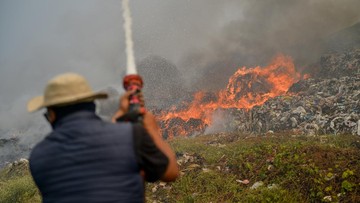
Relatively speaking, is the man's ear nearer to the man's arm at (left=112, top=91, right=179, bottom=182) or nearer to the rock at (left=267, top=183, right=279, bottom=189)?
the man's arm at (left=112, top=91, right=179, bottom=182)

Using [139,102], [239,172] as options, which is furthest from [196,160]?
[139,102]

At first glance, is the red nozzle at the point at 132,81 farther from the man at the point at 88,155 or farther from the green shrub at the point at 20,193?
the green shrub at the point at 20,193

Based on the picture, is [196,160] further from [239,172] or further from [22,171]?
[22,171]

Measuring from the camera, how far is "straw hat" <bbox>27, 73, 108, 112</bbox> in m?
2.29

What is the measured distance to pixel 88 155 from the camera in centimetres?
217

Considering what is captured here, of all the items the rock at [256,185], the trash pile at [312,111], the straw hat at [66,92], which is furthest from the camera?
the trash pile at [312,111]

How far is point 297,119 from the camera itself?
655 inches

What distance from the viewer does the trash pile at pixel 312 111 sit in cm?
1467

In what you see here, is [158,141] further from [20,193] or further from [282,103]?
[282,103]

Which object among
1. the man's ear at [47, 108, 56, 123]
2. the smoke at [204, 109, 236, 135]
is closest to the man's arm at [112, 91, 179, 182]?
the man's ear at [47, 108, 56, 123]

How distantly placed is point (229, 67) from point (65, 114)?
28944 millimetres

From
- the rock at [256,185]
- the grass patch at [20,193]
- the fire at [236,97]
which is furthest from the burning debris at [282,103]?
the grass patch at [20,193]

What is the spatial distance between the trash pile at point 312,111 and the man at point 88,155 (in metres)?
12.6

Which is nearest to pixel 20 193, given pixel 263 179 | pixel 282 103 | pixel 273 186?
pixel 263 179
